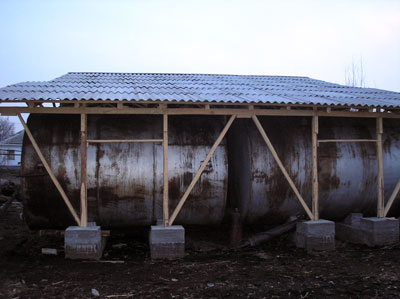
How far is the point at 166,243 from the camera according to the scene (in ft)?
26.5

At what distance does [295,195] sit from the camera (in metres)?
9.42

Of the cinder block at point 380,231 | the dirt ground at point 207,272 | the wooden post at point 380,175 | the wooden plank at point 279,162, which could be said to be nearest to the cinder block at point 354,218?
the cinder block at point 380,231

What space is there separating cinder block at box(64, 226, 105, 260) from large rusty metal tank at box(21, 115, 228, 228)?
2.59 ft

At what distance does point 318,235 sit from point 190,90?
4.36 metres

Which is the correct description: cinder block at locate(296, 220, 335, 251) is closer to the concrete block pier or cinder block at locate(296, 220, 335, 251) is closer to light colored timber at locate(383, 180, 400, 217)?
the concrete block pier

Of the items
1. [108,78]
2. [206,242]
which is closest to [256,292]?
[206,242]

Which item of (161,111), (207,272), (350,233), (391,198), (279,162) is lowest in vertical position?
(207,272)

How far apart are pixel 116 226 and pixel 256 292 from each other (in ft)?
13.5

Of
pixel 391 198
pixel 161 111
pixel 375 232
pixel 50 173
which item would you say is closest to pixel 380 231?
pixel 375 232

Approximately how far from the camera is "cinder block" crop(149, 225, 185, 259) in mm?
8047

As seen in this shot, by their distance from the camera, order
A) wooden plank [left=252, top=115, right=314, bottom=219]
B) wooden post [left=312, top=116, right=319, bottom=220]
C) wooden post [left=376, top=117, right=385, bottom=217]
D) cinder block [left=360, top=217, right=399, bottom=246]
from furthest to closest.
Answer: wooden post [left=376, top=117, right=385, bottom=217]
cinder block [left=360, top=217, right=399, bottom=246]
wooden post [left=312, top=116, right=319, bottom=220]
wooden plank [left=252, top=115, right=314, bottom=219]

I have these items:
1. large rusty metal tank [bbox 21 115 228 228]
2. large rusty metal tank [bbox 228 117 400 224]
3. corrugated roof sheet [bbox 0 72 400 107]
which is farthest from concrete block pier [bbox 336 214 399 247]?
large rusty metal tank [bbox 21 115 228 228]

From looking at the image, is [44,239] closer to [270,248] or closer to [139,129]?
[139,129]

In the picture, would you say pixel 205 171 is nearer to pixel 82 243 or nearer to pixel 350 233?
pixel 82 243
